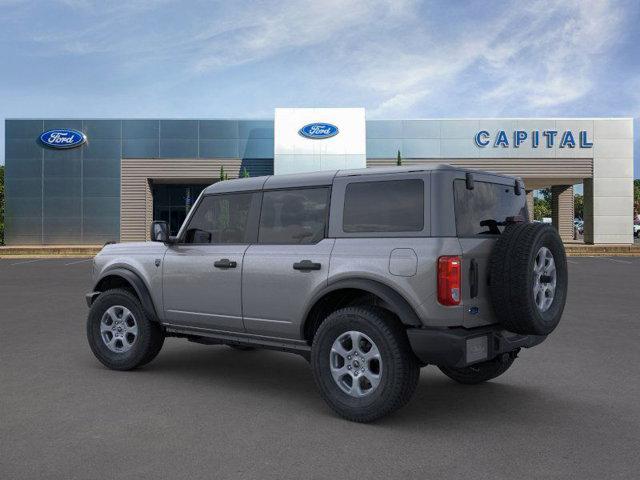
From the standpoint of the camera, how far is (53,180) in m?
37.2

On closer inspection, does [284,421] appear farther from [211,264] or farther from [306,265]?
[211,264]

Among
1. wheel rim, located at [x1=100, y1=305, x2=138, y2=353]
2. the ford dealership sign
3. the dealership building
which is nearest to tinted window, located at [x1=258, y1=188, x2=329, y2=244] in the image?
wheel rim, located at [x1=100, y1=305, x2=138, y2=353]

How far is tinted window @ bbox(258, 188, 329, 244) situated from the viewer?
5.15 m

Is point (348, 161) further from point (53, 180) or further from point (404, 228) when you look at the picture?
point (404, 228)

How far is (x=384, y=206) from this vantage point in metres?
4.81

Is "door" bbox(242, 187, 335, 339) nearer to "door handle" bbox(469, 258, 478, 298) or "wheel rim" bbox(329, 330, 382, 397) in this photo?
"wheel rim" bbox(329, 330, 382, 397)

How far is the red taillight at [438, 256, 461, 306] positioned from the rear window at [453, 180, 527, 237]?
1.07 ft

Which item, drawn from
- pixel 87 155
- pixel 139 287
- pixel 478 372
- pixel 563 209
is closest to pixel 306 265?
pixel 478 372

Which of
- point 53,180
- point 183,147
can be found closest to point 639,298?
point 183,147

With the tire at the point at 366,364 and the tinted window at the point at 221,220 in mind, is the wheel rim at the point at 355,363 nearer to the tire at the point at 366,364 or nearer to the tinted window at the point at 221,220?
the tire at the point at 366,364

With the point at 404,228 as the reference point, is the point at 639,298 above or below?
below

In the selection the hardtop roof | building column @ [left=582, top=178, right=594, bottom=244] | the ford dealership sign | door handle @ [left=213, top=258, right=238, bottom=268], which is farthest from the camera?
building column @ [left=582, top=178, right=594, bottom=244]

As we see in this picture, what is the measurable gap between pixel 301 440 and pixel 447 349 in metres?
1.17

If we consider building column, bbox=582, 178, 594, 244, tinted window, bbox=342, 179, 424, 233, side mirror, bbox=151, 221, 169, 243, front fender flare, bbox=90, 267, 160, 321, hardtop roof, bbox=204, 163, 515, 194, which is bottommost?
front fender flare, bbox=90, 267, 160, 321
